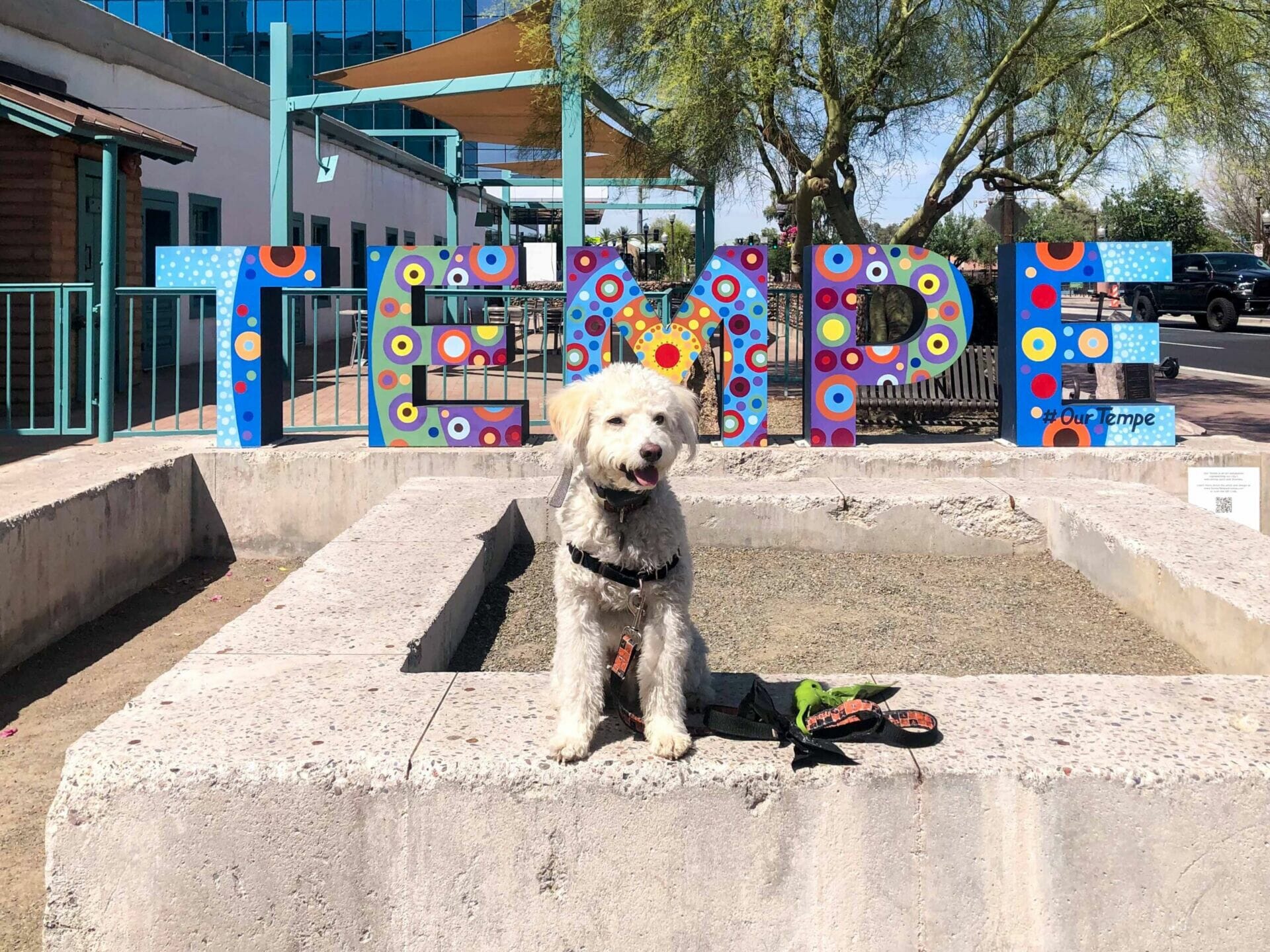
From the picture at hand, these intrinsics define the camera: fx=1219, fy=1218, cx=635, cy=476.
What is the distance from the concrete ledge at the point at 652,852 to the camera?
3.31 meters

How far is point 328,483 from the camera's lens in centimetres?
901

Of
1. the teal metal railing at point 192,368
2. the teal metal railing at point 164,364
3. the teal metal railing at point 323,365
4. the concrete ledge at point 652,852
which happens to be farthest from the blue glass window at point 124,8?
the concrete ledge at point 652,852

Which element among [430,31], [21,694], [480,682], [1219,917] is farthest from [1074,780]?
[430,31]

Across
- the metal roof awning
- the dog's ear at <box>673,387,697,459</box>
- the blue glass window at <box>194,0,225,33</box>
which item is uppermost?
the blue glass window at <box>194,0,225,33</box>

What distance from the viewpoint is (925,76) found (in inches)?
495

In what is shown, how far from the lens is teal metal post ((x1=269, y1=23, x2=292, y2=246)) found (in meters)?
14.3

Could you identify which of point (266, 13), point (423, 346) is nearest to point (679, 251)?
point (266, 13)

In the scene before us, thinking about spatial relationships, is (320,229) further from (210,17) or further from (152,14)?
(152,14)

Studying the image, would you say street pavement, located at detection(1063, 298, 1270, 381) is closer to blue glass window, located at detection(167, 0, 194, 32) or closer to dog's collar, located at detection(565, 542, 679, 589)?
dog's collar, located at detection(565, 542, 679, 589)

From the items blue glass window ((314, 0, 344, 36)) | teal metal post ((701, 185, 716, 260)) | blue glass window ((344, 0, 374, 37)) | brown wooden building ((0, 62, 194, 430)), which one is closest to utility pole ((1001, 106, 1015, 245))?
teal metal post ((701, 185, 716, 260))

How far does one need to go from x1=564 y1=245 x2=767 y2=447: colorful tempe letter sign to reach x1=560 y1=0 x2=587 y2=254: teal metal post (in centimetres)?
285

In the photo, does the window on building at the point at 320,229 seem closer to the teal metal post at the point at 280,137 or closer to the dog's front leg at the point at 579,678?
the teal metal post at the point at 280,137

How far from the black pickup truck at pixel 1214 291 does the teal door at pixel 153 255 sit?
84.1 feet

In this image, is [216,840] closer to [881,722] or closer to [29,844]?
[29,844]
